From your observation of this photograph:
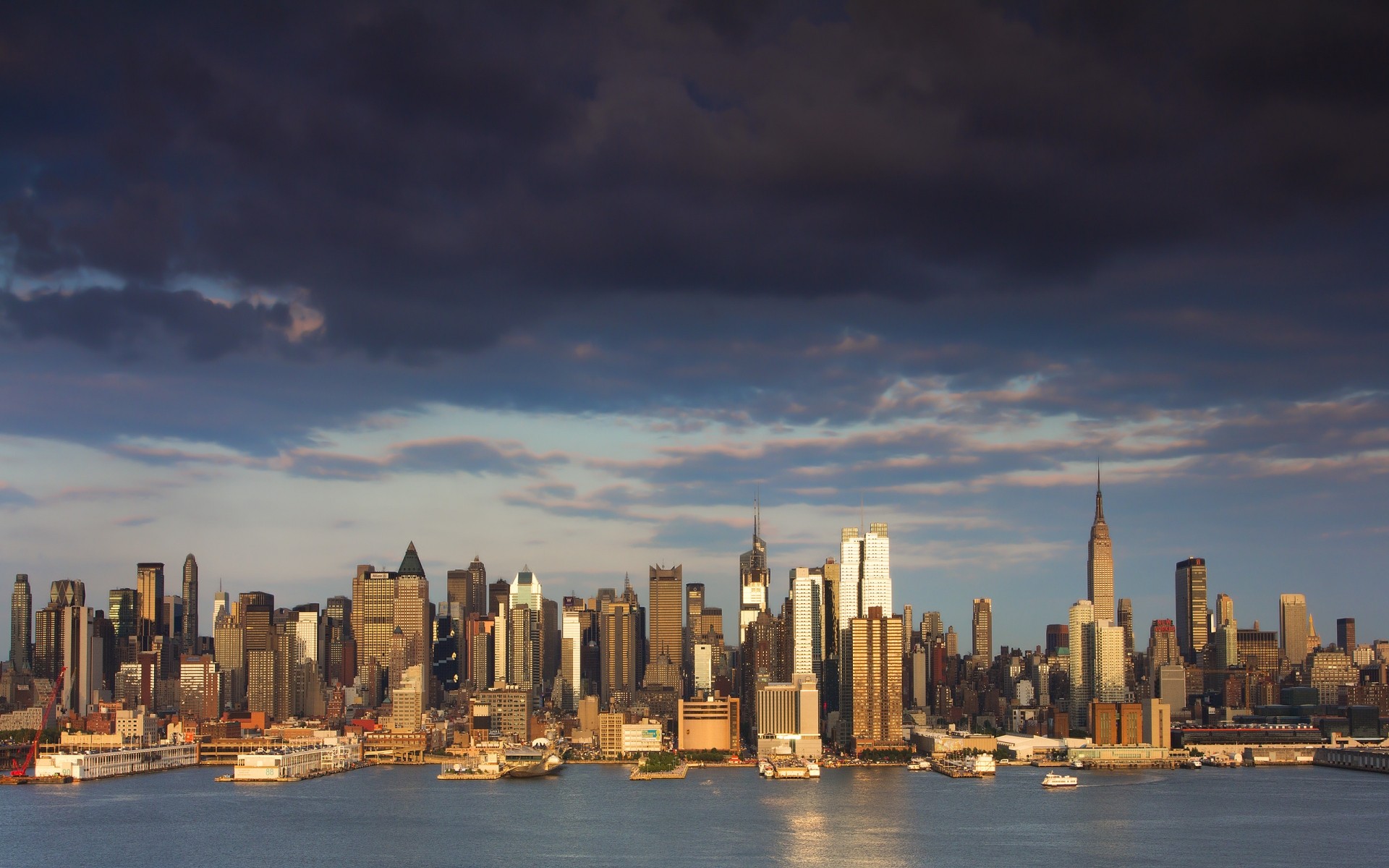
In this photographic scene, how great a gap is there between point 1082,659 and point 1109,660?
9233 millimetres

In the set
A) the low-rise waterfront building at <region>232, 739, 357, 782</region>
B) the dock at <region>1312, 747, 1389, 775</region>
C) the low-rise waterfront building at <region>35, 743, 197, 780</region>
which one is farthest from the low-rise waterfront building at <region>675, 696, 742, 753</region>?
the dock at <region>1312, 747, 1389, 775</region>

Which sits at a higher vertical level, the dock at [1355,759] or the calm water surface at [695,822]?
the calm water surface at [695,822]

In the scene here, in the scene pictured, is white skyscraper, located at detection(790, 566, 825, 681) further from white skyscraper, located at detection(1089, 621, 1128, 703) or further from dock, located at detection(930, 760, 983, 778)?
dock, located at detection(930, 760, 983, 778)

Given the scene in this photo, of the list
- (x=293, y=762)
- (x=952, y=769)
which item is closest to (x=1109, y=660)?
(x=952, y=769)

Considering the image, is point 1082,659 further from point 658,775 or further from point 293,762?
point 293,762

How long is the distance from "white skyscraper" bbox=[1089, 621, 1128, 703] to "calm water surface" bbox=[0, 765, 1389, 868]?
69104mm

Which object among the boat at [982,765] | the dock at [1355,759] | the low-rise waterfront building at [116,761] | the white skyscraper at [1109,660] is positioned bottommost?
the dock at [1355,759]

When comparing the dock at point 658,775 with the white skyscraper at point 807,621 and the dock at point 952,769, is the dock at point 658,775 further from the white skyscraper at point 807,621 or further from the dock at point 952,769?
the white skyscraper at point 807,621

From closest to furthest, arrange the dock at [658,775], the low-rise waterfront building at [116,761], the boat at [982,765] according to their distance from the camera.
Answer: the low-rise waterfront building at [116,761], the dock at [658,775], the boat at [982,765]

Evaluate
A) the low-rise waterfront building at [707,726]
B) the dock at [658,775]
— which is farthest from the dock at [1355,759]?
the dock at [658,775]

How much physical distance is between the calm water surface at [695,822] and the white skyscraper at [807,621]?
75256mm

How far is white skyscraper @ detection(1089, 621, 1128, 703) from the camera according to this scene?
6821 inches

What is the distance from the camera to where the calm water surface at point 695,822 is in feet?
193

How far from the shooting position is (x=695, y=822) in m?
70.7
